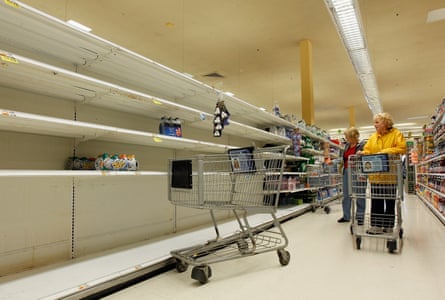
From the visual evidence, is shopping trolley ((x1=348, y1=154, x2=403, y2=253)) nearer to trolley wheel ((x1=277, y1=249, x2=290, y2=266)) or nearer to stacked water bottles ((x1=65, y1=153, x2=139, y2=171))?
trolley wheel ((x1=277, y1=249, x2=290, y2=266))

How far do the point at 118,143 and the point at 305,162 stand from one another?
167 inches

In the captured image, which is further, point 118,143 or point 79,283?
point 118,143

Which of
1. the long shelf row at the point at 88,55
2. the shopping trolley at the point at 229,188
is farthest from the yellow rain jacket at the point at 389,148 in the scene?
the long shelf row at the point at 88,55

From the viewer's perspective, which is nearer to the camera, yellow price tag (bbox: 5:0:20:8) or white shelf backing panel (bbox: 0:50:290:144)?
yellow price tag (bbox: 5:0:20:8)

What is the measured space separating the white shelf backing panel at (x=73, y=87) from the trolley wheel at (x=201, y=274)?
142 centimetres

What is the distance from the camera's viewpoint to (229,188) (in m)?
2.60

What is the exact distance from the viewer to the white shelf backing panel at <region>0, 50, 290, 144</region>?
1.77 metres

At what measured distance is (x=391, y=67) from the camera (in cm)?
792

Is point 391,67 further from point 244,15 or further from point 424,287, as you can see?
point 424,287

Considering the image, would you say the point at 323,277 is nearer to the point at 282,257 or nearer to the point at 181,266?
the point at 282,257

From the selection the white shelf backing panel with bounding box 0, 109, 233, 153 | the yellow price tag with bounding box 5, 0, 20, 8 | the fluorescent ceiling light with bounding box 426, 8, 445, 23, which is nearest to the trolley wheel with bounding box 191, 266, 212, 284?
the white shelf backing panel with bounding box 0, 109, 233, 153

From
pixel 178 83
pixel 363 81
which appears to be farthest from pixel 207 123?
pixel 363 81

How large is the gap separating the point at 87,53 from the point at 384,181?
3078 millimetres

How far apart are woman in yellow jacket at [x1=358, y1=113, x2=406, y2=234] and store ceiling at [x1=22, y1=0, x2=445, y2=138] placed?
1868 millimetres
